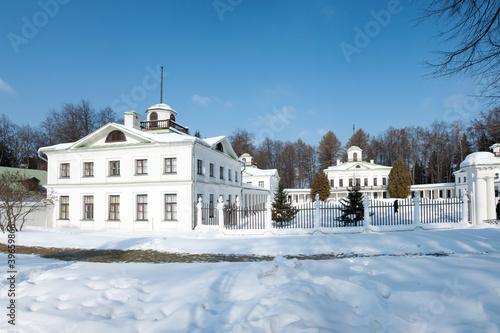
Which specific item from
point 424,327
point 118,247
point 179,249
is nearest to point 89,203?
point 118,247

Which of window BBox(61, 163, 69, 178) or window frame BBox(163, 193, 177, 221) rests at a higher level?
window BBox(61, 163, 69, 178)

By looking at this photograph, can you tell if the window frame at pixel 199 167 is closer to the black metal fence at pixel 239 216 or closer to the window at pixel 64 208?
the black metal fence at pixel 239 216

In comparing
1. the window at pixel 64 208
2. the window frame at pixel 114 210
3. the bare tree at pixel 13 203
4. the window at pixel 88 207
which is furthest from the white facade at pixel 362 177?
the bare tree at pixel 13 203

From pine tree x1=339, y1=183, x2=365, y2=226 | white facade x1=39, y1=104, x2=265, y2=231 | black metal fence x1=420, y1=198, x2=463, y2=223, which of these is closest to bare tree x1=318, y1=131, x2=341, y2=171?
black metal fence x1=420, y1=198, x2=463, y2=223

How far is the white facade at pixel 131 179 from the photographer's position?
1727cm

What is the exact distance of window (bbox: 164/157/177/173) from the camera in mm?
17636

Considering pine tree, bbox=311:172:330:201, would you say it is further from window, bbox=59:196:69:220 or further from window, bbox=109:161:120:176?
window, bbox=59:196:69:220

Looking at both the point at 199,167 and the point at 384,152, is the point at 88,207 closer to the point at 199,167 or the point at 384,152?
the point at 199,167

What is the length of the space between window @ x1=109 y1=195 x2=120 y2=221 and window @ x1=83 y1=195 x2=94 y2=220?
5.10 ft

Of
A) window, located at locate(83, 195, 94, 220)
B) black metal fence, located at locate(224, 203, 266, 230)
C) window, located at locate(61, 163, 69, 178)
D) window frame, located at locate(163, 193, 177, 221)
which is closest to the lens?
black metal fence, located at locate(224, 203, 266, 230)

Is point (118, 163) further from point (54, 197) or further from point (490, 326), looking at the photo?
point (490, 326)

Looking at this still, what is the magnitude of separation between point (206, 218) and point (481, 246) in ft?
42.9

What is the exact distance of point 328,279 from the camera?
518 centimetres

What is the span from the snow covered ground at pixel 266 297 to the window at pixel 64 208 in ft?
46.8
